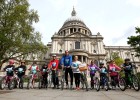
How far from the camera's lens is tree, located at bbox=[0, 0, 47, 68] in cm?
1923

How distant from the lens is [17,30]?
20078 millimetres

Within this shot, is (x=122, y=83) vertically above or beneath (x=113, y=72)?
beneath

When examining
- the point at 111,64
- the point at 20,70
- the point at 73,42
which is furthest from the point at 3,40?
the point at 73,42

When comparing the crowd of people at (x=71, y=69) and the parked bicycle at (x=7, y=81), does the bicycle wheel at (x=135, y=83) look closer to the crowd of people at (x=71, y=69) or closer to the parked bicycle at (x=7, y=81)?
the crowd of people at (x=71, y=69)

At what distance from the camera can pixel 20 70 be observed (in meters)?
11.0

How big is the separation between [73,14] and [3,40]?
220 feet

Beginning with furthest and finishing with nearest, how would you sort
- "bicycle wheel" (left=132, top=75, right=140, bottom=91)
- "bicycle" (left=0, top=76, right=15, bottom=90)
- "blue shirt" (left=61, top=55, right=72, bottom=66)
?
"bicycle" (left=0, top=76, right=15, bottom=90) < "blue shirt" (left=61, top=55, right=72, bottom=66) < "bicycle wheel" (left=132, top=75, right=140, bottom=91)

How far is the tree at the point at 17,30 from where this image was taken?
19234 millimetres

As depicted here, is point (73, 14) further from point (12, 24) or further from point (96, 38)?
point (12, 24)

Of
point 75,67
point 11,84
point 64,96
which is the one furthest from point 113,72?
point 11,84

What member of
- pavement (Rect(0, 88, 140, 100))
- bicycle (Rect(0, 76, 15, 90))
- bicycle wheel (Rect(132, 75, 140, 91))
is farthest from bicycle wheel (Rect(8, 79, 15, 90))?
bicycle wheel (Rect(132, 75, 140, 91))

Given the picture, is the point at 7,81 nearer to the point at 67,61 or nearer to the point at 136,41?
the point at 67,61

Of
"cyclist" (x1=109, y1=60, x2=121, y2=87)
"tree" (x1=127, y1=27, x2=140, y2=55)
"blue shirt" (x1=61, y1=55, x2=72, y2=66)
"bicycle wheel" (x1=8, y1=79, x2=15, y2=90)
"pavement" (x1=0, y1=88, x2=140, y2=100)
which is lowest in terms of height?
"pavement" (x1=0, y1=88, x2=140, y2=100)

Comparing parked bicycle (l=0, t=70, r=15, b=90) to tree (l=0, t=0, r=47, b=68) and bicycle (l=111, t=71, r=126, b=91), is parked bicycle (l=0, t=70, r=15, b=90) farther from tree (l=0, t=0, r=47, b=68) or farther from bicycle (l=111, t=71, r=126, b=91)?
tree (l=0, t=0, r=47, b=68)
